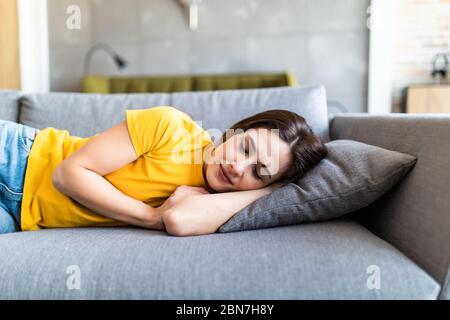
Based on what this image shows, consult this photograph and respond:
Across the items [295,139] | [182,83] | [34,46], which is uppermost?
[34,46]

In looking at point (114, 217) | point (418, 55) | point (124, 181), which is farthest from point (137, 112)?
point (418, 55)

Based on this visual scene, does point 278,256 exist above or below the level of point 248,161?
below

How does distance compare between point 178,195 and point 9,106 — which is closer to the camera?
point 178,195

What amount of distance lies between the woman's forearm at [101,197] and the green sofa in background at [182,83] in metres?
1.99

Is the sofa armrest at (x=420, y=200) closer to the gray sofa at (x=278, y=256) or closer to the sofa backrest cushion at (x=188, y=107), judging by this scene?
the gray sofa at (x=278, y=256)

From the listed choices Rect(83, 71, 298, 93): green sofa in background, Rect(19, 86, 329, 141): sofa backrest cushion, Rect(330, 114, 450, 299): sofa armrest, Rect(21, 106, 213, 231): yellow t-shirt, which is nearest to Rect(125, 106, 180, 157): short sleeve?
Rect(21, 106, 213, 231): yellow t-shirt

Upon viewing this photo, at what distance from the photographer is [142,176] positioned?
1.19 m

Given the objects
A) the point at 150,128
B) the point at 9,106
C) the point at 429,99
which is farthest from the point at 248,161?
the point at 429,99

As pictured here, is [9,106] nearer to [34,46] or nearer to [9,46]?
[9,46]

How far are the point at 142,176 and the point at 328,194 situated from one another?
0.54m

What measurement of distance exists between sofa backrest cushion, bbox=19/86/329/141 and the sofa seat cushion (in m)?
0.69

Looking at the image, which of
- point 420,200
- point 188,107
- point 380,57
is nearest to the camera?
point 420,200

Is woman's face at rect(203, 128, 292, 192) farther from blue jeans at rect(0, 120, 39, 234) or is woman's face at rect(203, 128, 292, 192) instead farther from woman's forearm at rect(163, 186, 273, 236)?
blue jeans at rect(0, 120, 39, 234)

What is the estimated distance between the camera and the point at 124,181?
1.20 metres
